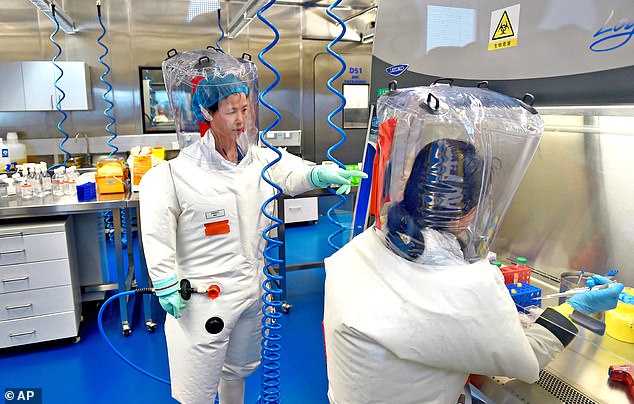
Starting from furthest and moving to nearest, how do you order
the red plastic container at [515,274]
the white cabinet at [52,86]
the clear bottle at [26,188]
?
the white cabinet at [52,86] < the clear bottle at [26,188] < the red plastic container at [515,274]

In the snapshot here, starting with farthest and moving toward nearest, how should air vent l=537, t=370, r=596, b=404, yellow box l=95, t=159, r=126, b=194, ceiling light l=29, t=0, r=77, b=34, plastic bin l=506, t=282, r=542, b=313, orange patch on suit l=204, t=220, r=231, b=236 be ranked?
1. ceiling light l=29, t=0, r=77, b=34
2. yellow box l=95, t=159, r=126, b=194
3. orange patch on suit l=204, t=220, r=231, b=236
4. plastic bin l=506, t=282, r=542, b=313
5. air vent l=537, t=370, r=596, b=404

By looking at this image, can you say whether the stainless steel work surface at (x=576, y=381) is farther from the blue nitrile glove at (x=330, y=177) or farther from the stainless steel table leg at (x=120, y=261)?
the stainless steel table leg at (x=120, y=261)

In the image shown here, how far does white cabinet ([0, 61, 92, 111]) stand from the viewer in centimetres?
452

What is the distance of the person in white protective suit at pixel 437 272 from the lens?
100 cm

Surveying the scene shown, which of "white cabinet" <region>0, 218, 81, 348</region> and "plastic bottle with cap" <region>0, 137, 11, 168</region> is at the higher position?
"plastic bottle with cap" <region>0, 137, 11, 168</region>

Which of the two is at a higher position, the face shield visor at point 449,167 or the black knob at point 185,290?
the face shield visor at point 449,167

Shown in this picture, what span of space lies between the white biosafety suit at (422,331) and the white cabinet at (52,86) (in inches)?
183

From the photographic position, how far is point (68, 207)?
291 cm

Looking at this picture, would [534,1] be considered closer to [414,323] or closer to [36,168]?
[414,323]

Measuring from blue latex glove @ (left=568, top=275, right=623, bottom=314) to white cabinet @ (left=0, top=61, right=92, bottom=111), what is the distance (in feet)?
16.4

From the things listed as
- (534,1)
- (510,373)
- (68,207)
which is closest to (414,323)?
(510,373)

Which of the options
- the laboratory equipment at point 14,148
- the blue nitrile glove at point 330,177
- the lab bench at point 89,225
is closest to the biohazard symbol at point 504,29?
the blue nitrile glove at point 330,177

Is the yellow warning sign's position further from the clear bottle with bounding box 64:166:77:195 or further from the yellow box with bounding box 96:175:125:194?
the clear bottle with bounding box 64:166:77:195

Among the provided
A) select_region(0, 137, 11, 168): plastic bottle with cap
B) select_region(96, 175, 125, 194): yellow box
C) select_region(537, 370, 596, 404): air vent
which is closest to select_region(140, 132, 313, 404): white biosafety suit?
select_region(537, 370, 596, 404): air vent
